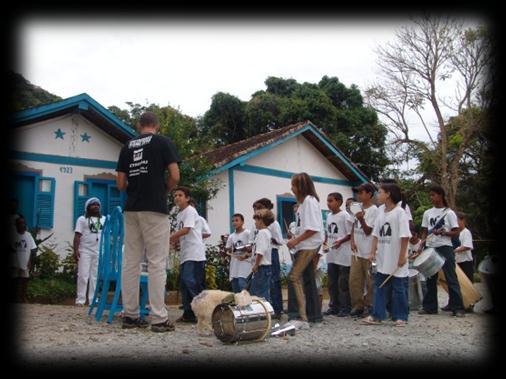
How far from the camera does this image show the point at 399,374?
3.62m

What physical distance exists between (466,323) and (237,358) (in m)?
3.84

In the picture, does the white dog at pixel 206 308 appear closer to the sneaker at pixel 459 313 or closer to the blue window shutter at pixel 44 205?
the sneaker at pixel 459 313

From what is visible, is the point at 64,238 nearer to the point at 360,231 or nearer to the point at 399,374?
the point at 360,231

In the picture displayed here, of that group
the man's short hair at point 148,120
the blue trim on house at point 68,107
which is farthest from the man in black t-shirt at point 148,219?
the blue trim on house at point 68,107

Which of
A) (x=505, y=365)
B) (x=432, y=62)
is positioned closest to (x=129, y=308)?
(x=505, y=365)

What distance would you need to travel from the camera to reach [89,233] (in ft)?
28.2

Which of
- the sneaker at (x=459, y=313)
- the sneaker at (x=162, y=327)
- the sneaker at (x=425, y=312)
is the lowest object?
the sneaker at (x=425, y=312)

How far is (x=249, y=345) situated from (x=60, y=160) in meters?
8.05

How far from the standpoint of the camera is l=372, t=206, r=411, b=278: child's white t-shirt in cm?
619

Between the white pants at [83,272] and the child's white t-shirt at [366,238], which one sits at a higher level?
the child's white t-shirt at [366,238]

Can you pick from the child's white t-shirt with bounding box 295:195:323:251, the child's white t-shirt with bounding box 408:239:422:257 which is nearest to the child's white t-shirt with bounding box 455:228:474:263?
the child's white t-shirt with bounding box 408:239:422:257

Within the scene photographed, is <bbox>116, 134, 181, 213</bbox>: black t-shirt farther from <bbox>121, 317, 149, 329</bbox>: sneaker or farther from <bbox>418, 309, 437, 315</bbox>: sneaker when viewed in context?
<bbox>418, 309, 437, 315</bbox>: sneaker

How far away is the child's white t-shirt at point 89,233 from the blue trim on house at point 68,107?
10.2ft

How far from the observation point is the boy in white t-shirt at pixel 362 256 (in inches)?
282
